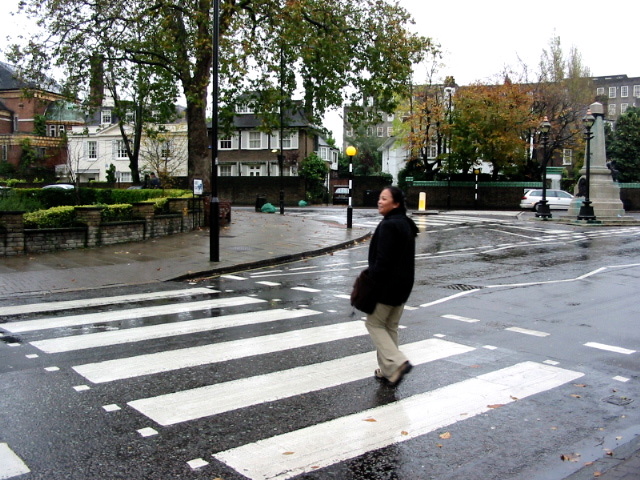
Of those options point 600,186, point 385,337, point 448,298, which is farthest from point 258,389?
point 600,186

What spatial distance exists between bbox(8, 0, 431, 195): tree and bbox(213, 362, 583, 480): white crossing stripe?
1638 cm

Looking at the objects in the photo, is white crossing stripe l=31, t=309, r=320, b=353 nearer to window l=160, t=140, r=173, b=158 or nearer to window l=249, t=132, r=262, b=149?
window l=160, t=140, r=173, b=158

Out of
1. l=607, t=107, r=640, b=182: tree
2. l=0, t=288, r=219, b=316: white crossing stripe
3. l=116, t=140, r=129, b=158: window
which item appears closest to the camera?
l=0, t=288, r=219, b=316: white crossing stripe

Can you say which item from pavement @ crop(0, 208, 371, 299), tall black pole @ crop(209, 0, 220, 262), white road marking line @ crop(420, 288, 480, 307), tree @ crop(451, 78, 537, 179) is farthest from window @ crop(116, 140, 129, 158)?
white road marking line @ crop(420, 288, 480, 307)

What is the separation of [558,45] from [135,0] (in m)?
43.2

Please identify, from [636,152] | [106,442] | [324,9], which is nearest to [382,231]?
[106,442]

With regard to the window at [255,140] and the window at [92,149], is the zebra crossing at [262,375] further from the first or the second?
the window at [92,149]

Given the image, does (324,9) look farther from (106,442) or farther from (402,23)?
(106,442)

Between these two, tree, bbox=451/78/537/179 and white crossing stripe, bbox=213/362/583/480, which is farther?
tree, bbox=451/78/537/179

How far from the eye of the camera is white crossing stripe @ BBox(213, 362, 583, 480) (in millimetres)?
4223

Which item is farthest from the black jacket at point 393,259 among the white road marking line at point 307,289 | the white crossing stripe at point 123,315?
the white road marking line at point 307,289

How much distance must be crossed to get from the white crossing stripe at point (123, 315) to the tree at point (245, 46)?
12.1 metres

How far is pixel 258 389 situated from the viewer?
5699 mm

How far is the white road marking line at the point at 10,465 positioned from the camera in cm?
400
